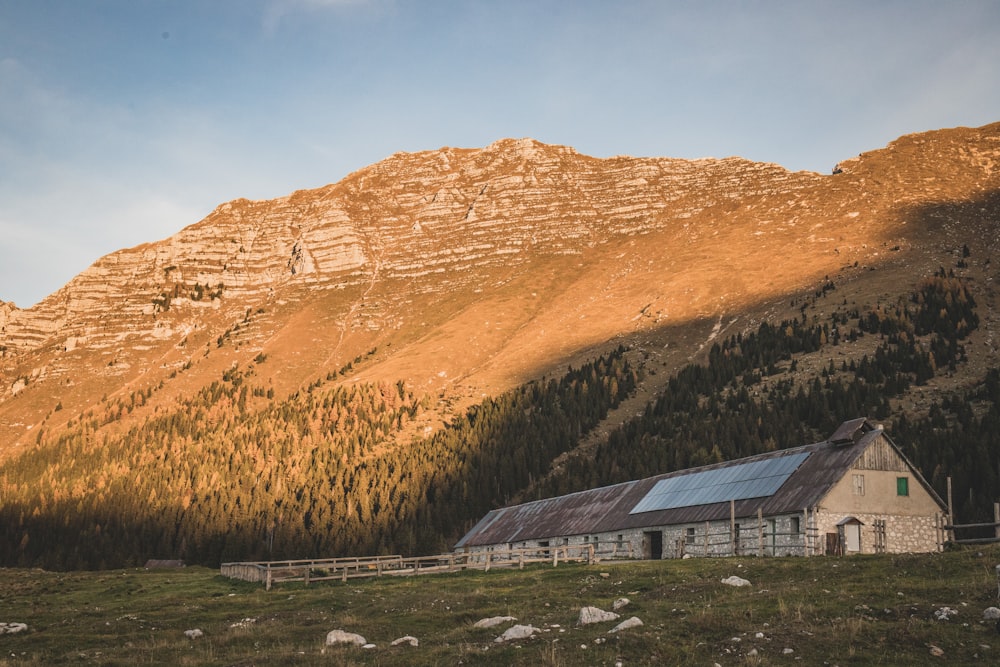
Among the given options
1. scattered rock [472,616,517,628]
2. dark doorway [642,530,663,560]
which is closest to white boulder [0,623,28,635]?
scattered rock [472,616,517,628]

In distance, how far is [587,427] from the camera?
135250 millimetres

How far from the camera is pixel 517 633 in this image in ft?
83.4

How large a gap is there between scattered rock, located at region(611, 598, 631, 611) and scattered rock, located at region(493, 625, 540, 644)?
4.04 meters

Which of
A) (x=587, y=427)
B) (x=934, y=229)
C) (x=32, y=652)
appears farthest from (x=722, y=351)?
(x=32, y=652)

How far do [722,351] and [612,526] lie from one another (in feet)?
278

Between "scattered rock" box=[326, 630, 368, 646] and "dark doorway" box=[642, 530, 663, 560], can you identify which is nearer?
"scattered rock" box=[326, 630, 368, 646]

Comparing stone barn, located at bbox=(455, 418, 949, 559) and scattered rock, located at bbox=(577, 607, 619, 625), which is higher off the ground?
stone barn, located at bbox=(455, 418, 949, 559)

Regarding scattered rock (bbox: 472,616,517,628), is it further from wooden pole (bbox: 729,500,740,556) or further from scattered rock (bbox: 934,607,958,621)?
wooden pole (bbox: 729,500,740,556)

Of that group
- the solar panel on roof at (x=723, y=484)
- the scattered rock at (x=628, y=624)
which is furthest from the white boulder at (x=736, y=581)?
the solar panel on roof at (x=723, y=484)

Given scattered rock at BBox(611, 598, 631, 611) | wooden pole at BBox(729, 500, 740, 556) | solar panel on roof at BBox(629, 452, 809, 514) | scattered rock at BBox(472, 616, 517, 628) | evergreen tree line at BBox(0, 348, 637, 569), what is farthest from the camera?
evergreen tree line at BBox(0, 348, 637, 569)

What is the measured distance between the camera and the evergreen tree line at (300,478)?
11600 centimetres

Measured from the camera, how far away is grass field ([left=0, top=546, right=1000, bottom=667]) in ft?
71.3

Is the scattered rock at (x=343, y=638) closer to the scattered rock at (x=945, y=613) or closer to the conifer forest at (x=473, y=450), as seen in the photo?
the scattered rock at (x=945, y=613)

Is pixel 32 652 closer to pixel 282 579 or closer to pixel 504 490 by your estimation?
pixel 282 579
